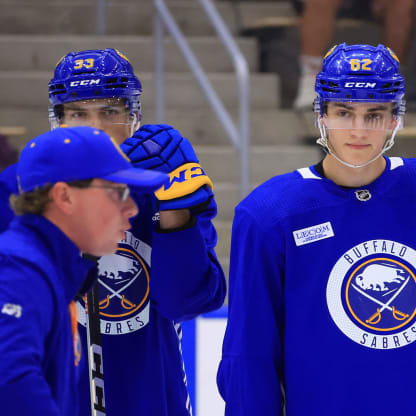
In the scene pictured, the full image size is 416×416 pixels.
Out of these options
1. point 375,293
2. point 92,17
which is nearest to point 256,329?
point 375,293

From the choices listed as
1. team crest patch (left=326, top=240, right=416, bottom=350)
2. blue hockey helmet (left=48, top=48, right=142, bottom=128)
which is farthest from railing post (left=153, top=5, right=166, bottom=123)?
team crest patch (left=326, top=240, right=416, bottom=350)

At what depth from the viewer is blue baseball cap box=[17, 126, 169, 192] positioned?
5.30 ft

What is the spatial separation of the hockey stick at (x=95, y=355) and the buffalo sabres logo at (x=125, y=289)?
8 centimetres

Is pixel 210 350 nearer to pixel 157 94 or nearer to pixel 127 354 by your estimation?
pixel 127 354

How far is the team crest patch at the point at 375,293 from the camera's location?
2158 mm

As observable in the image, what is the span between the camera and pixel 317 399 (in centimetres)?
217

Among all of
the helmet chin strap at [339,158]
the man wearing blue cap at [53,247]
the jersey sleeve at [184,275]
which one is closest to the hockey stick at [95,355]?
the jersey sleeve at [184,275]

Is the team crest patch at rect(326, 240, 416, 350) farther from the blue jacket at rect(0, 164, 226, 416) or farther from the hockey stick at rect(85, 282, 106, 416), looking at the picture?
the hockey stick at rect(85, 282, 106, 416)

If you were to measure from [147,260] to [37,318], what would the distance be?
34.1 inches

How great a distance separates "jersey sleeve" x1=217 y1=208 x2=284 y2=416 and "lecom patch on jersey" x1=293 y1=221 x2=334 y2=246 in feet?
0.18

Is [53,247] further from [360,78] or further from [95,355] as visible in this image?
[360,78]

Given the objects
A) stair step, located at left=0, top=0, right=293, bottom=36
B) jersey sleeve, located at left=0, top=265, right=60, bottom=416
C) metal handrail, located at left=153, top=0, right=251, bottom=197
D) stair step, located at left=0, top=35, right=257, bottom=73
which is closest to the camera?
jersey sleeve, located at left=0, top=265, right=60, bottom=416

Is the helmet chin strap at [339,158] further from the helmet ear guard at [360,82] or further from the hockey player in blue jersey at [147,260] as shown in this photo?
the hockey player in blue jersey at [147,260]

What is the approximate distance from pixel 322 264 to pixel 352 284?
9cm
